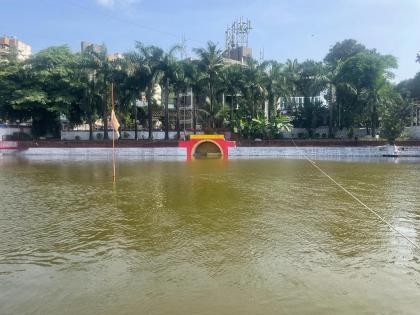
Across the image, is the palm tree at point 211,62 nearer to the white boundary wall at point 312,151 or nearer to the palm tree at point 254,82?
the palm tree at point 254,82

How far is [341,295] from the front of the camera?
628cm

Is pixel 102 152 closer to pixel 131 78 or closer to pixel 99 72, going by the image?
pixel 131 78

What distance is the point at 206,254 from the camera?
27.4 ft

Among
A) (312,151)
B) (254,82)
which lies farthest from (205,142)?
(312,151)

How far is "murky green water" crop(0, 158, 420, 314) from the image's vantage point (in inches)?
239

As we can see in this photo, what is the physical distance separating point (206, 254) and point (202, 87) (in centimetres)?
4231

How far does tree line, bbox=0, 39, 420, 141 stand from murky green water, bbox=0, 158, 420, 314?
3273cm

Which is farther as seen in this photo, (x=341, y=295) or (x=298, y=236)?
(x=298, y=236)

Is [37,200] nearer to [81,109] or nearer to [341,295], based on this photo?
[341,295]

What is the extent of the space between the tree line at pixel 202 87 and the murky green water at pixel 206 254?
32730 mm

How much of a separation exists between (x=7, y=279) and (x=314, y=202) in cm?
1046

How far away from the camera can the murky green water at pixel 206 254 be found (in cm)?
608

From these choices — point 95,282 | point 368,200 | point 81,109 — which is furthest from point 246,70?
point 95,282

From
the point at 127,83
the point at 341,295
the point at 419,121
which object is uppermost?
the point at 127,83
